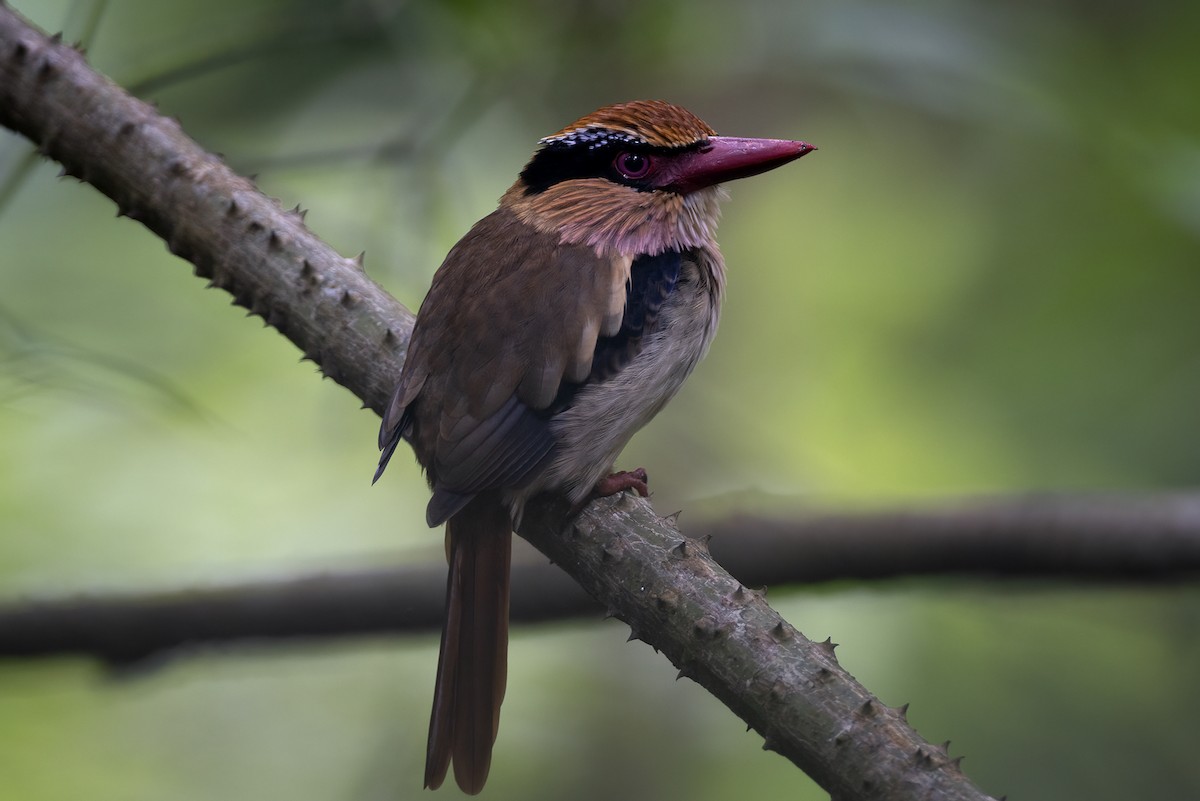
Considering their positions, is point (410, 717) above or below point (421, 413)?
below

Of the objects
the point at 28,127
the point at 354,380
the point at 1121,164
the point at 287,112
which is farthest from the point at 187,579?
the point at 1121,164

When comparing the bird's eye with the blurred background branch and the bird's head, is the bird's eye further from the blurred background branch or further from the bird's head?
the blurred background branch

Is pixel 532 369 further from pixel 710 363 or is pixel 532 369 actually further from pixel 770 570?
pixel 710 363

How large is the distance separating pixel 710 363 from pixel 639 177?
181cm

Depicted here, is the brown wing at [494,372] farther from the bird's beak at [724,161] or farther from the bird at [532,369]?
the bird's beak at [724,161]

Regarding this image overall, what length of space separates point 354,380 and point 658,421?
1.70 m

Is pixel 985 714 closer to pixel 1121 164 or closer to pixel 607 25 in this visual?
pixel 1121 164

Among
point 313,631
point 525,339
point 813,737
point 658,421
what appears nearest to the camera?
point 813,737

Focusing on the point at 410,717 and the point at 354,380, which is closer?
the point at 354,380

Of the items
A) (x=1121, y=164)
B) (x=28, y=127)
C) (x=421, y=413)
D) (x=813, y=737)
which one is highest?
(x=1121, y=164)

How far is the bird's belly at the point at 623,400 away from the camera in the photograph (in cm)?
218

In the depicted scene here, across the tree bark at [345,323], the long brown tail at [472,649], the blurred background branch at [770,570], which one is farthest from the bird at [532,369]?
the blurred background branch at [770,570]

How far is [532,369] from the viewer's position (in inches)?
84.1

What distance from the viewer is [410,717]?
157 inches
